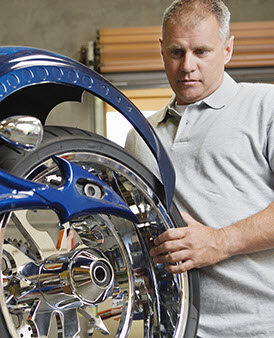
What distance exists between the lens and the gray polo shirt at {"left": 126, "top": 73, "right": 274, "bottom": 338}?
95 centimetres

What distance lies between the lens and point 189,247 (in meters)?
0.83

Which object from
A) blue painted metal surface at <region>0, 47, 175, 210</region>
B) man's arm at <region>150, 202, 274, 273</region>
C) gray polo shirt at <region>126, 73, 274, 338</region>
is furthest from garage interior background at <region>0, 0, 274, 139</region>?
blue painted metal surface at <region>0, 47, 175, 210</region>

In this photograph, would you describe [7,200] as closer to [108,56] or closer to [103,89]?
[103,89]

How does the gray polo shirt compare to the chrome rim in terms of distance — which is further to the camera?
the gray polo shirt

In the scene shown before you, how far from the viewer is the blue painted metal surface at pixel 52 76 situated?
1.86 ft

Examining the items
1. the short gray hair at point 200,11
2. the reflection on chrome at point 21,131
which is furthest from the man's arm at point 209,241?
the short gray hair at point 200,11

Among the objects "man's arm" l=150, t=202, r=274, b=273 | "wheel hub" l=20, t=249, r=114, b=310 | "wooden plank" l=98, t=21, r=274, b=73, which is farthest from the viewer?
"wooden plank" l=98, t=21, r=274, b=73

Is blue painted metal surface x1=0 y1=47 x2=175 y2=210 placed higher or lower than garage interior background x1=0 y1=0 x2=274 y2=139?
lower

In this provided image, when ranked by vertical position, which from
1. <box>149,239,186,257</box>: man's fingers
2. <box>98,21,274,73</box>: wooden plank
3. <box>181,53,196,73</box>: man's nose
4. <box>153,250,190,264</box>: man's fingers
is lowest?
<box>153,250,190,264</box>: man's fingers

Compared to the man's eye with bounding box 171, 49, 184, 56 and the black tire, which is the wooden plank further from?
the black tire

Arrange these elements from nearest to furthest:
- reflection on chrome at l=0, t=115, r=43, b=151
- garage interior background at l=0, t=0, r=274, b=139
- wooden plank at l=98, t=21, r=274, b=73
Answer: reflection on chrome at l=0, t=115, r=43, b=151 < wooden plank at l=98, t=21, r=274, b=73 < garage interior background at l=0, t=0, r=274, b=139

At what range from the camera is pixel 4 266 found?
75cm

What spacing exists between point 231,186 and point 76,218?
14.3 inches

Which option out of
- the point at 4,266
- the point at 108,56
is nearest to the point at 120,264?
the point at 4,266
